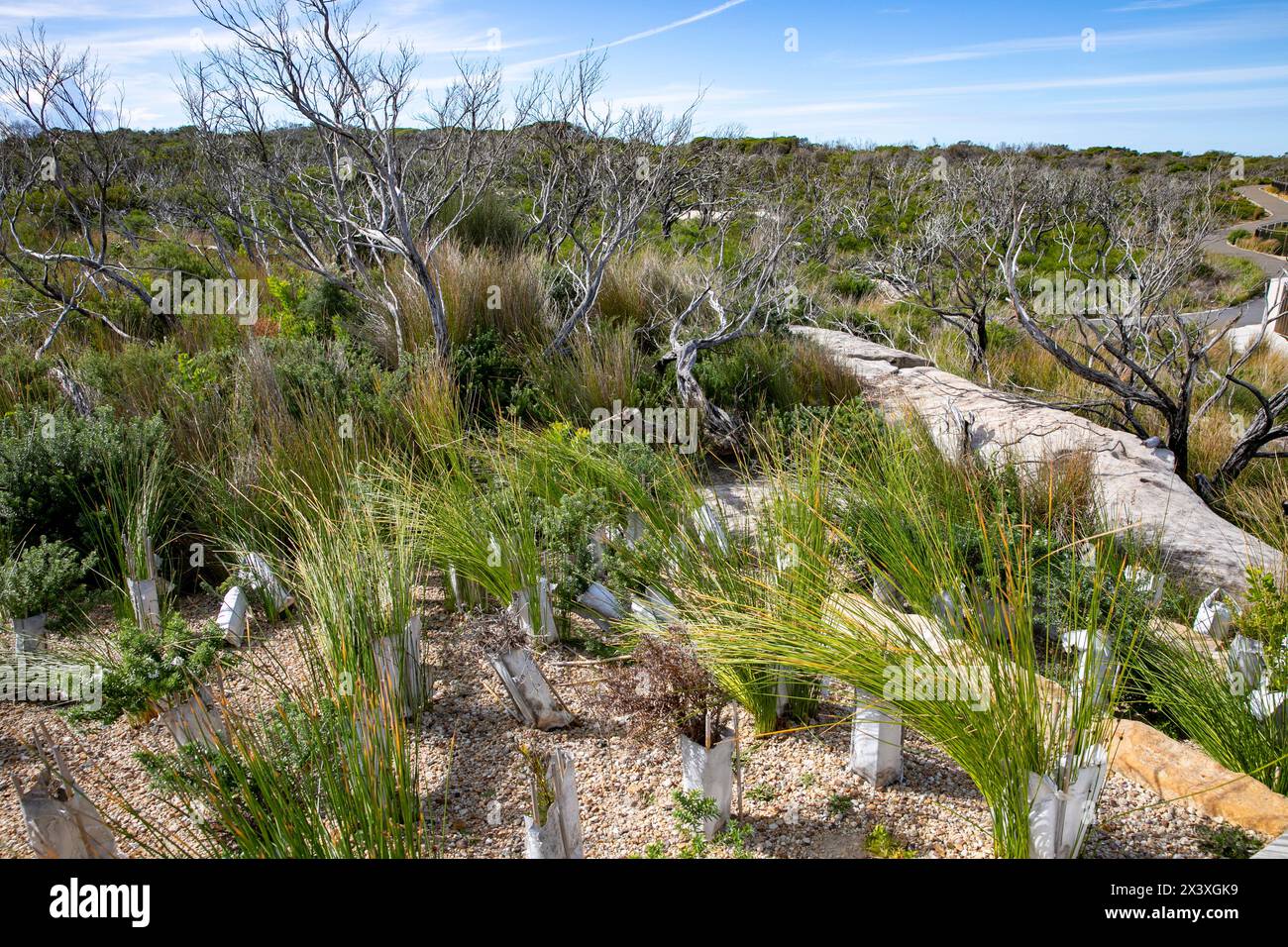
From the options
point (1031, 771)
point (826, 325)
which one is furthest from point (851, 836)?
point (826, 325)

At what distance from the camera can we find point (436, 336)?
5.25m

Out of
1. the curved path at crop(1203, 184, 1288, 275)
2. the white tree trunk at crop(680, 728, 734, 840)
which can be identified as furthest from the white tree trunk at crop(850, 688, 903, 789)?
the curved path at crop(1203, 184, 1288, 275)

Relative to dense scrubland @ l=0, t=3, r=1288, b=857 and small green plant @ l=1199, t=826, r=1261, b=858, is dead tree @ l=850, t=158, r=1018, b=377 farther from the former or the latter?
small green plant @ l=1199, t=826, r=1261, b=858

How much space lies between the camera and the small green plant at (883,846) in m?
2.03

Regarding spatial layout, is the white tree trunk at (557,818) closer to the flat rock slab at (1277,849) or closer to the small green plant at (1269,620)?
the flat rock slab at (1277,849)

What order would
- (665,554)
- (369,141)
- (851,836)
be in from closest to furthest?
(851,836), (665,554), (369,141)

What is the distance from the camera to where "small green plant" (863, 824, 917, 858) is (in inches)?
80.0

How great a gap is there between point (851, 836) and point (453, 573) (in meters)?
1.87

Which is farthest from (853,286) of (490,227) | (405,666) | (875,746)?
(405,666)

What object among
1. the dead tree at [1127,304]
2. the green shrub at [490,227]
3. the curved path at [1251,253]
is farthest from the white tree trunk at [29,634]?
the curved path at [1251,253]

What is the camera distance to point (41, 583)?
3.13 meters

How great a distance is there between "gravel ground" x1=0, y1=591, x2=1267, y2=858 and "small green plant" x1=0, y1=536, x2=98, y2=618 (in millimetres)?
466
